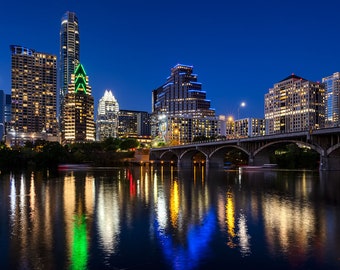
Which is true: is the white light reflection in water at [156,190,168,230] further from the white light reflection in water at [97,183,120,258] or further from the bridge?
the bridge

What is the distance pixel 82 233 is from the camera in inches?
744

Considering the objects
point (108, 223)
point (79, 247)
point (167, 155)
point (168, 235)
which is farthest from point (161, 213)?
point (167, 155)

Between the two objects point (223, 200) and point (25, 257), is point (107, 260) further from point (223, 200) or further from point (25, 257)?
point (223, 200)

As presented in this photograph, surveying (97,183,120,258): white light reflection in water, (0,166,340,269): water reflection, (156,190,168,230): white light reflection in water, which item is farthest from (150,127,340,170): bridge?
(97,183,120,258): white light reflection in water

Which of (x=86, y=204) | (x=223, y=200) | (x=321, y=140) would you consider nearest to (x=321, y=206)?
(x=223, y=200)

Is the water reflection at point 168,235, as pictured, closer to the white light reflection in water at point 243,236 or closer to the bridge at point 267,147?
the white light reflection in water at point 243,236

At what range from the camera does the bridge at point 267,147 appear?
8288 centimetres

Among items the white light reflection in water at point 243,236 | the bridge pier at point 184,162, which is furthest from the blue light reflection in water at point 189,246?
the bridge pier at point 184,162

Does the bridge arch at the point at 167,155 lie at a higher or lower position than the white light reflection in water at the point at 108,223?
higher

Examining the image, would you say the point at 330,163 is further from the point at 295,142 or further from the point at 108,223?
the point at 108,223

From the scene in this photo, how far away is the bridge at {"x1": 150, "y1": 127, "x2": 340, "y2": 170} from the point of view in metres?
82.9

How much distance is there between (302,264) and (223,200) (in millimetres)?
18986

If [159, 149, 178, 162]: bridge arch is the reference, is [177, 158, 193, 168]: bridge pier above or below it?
below

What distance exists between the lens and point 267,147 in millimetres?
105375
